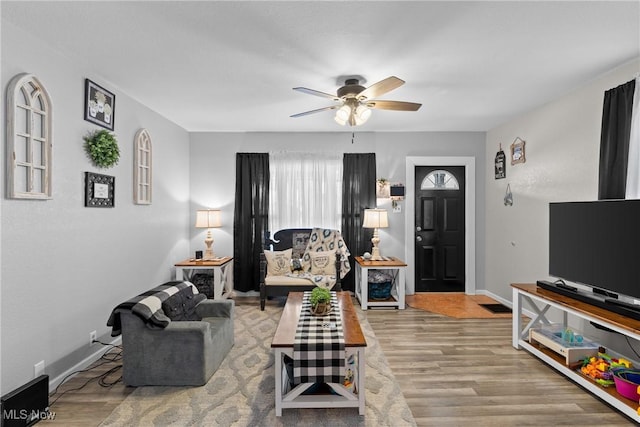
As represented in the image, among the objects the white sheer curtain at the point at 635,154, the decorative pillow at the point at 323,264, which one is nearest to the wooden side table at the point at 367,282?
the decorative pillow at the point at 323,264

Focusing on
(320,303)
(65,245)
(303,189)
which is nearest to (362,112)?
(320,303)

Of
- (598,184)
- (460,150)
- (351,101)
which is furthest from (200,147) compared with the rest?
(598,184)

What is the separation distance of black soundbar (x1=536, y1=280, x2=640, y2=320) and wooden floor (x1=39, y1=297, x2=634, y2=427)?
25.8 inches

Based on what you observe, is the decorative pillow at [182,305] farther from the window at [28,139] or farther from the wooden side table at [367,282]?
the wooden side table at [367,282]

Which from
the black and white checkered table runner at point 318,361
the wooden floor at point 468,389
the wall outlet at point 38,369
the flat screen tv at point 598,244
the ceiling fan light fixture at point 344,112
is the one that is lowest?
the wooden floor at point 468,389

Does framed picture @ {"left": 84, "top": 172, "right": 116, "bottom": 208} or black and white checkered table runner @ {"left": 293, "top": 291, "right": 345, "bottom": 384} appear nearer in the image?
black and white checkered table runner @ {"left": 293, "top": 291, "right": 345, "bottom": 384}

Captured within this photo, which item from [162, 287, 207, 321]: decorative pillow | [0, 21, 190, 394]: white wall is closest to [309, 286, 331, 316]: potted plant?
[162, 287, 207, 321]: decorative pillow

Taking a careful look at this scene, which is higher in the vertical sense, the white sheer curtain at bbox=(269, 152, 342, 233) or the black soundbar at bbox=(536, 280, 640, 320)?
the white sheer curtain at bbox=(269, 152, 342, 233)

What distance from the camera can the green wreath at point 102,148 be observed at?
2971 millimetres

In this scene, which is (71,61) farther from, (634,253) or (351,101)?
(634,253)

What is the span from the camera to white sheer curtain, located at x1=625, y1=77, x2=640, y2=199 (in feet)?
8.84

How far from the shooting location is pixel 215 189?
5.34 metres

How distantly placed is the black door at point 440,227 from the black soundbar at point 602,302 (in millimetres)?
2215

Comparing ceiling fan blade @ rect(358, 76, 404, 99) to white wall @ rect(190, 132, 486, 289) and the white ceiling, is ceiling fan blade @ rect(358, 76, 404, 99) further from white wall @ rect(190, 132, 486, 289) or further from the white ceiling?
white wall @ rect(190, 132, 486, 289)
